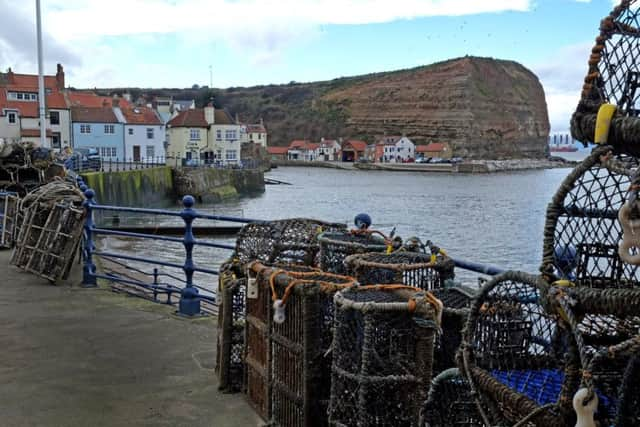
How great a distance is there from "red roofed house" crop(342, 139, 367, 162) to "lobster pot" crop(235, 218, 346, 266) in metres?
141

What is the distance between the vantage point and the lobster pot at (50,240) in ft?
24.6

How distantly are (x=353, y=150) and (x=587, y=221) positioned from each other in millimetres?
143843

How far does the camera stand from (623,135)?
2021 millimetres

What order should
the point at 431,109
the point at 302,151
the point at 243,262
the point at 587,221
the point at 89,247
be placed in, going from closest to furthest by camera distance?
the point at 587,221, the point at 243,262, the point at 89,247, the point at 302,151, the point at 431,109

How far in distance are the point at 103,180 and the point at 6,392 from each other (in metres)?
30.1

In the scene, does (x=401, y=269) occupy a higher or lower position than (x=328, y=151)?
lower

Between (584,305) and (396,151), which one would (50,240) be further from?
(396,151)

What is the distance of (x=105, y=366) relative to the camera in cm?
480

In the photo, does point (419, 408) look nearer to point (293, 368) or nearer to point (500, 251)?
point (293, 368)

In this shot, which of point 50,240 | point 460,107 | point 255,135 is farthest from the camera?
point 460,107

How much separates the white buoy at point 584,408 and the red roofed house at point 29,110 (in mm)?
50724

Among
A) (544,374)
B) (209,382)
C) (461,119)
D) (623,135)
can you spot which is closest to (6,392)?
(209,382)

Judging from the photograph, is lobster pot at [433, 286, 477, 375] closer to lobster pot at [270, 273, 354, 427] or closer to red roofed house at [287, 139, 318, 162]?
lobster pot at [270, 273, 354, 427]

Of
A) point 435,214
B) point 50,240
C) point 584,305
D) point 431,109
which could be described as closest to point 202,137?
point 435,214
